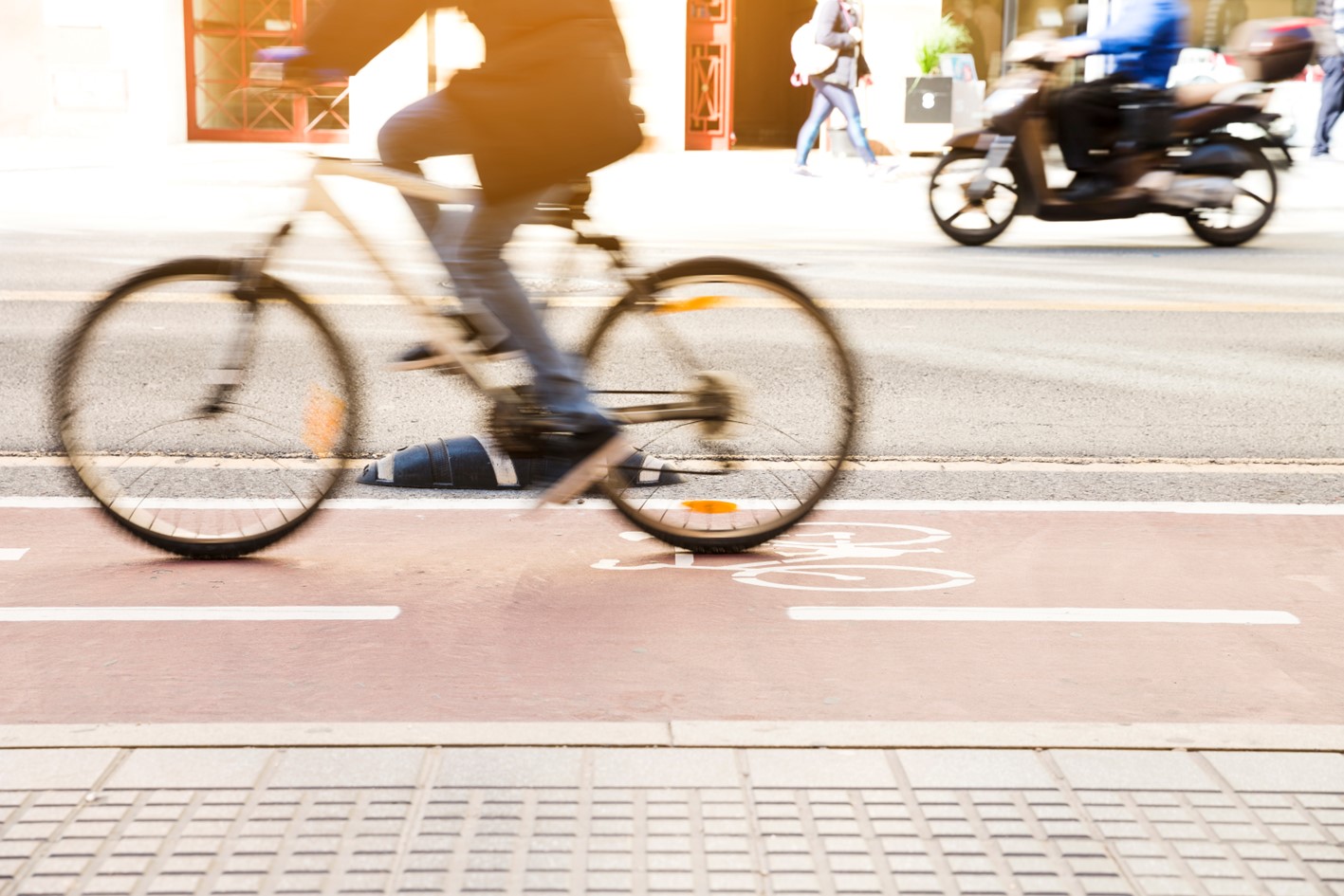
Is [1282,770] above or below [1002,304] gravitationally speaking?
below

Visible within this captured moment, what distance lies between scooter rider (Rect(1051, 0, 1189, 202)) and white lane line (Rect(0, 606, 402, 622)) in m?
7.68

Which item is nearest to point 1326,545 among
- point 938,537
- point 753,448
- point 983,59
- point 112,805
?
point 938,537

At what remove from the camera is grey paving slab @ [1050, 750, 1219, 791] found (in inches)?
115

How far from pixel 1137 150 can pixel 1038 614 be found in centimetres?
740

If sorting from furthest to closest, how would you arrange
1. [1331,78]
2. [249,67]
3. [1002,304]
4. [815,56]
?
[249,67], [1331,78], [815,56], [1002,304]

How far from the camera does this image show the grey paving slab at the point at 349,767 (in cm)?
290

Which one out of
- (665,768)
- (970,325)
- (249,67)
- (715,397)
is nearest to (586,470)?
(715,397)

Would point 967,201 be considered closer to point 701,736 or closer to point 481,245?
point 481,245

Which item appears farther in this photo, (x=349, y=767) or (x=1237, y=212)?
(x=1237, y=212)

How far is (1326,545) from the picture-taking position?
4500 mm

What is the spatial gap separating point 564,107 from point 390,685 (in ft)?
4.58

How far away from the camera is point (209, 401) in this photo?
14.0 ft

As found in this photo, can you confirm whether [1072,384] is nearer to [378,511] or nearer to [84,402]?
[378,511]

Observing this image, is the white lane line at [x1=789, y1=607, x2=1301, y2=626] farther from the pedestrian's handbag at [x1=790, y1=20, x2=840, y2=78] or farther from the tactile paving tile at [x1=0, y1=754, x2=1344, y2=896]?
the pedestrian's handbag at [x1=790, y1=20, x2=840, y2=78]
